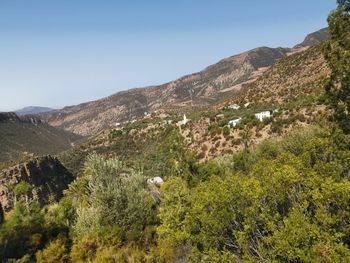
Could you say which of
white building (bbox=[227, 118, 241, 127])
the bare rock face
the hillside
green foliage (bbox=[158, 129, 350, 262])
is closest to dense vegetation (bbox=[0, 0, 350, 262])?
green foliage (bbox=[158, 129, 350, 262])

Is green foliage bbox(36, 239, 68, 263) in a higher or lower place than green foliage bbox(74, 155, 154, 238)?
lower

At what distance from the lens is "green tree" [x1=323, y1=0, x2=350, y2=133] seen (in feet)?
70.2

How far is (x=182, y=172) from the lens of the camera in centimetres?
5119

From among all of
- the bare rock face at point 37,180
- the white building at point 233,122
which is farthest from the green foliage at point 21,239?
the white building at point 233,122

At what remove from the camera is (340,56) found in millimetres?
21469

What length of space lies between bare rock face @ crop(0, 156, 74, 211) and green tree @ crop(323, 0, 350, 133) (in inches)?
1928

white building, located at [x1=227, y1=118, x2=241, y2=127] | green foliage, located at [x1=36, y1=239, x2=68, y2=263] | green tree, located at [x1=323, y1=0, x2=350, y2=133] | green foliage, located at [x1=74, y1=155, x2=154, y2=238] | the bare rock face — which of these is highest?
green tree, located at [x1=323, y1=0, x2=350, y2=133]

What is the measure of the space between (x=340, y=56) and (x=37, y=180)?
70.2 meters

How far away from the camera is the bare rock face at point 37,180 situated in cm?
6600

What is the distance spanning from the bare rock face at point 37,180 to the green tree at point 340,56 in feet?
161

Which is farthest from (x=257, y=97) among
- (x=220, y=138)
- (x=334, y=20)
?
(x=334, y=20)

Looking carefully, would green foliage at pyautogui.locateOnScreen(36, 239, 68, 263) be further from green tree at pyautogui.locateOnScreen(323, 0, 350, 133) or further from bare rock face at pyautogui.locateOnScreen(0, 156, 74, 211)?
bare rock face at pyautogui.locateOnScreen(0, 156, 74, 211)

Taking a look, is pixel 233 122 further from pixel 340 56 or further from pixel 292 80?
pixel 340 56

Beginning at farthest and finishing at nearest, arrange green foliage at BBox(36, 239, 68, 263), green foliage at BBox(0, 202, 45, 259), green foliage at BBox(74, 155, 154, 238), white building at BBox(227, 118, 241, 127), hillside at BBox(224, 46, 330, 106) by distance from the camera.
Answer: hillside at BBox(224, 46, 330, 106) < white building at BBox(227, 118, 241, 127) < green foliage at BBox(74, 155, 154, 238) < green foliage at BBox(0, 202, 45, 259) < green foliage at BBox(36, 239, 68, 263)
